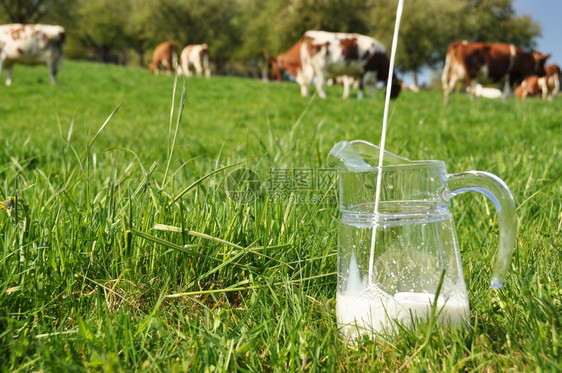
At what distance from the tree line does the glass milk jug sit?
3258cm

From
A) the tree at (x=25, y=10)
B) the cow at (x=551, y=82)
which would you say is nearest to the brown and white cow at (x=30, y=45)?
the cow at (x=551, y=82)

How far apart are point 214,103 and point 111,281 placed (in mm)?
8443

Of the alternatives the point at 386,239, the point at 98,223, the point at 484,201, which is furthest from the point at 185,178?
the point at 386,239

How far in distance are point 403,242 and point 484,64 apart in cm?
1315

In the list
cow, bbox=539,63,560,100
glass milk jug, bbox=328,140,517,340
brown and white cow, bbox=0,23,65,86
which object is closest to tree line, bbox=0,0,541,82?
cow, bbox=539,63,560,100

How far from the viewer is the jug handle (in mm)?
1056

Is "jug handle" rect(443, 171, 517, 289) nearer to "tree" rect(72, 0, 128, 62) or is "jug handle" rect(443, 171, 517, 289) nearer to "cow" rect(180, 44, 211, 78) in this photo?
"cow" rect(180, 44, 211, 78)

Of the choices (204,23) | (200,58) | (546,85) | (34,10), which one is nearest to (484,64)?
(546,85)

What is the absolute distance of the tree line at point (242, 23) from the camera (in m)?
37.6

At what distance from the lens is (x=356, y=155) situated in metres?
1.17

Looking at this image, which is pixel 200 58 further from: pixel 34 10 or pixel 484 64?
pixel 34 10

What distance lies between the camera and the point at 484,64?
500 inches

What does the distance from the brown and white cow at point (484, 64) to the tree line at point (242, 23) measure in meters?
19.0

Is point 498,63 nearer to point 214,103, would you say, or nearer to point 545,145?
point 214,103
